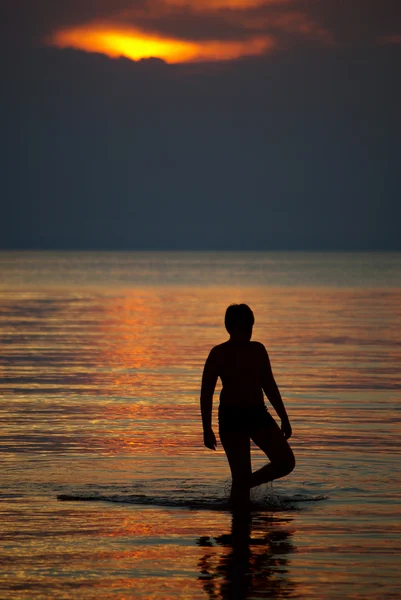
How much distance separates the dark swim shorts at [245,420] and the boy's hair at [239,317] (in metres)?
0.66

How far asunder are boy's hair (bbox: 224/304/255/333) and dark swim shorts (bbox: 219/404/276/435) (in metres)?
0.66

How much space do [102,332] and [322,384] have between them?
555 inches

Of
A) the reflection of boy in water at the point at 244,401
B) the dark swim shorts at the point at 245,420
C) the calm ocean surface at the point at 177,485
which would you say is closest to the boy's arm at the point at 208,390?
the reflection of boy in water at the point at 244,401

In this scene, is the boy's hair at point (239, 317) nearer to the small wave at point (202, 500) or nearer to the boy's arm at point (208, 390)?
the boy's arm at point (208, 390)

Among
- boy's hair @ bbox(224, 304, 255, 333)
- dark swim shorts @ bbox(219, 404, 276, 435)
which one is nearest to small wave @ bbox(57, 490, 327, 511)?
dark swim shorts @ bbox(219, 404, 276, 435)

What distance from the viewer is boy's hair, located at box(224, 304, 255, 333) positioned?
1038cm

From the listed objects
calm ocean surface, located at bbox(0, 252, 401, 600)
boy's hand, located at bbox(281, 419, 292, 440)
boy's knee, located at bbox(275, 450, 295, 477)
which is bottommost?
calm ocean surface, located at bbox(0, 252, 401, 600)

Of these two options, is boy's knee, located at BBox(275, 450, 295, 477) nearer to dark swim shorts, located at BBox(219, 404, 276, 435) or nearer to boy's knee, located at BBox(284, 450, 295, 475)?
boy's knee, located at BBox(284, 450, 295, 475)

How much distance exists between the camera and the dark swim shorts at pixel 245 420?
10484 millimetres

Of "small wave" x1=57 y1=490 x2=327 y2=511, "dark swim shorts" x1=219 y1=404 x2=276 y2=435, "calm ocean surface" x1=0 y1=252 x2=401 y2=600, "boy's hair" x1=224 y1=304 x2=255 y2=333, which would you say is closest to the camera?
"calm ocean surface" x1=0 y1=252 x2=401 y2=600

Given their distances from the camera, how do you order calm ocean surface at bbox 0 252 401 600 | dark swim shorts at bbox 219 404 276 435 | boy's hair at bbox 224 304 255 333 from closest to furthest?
1. calm ocean surface at bbox 0 252 401 600
2. boy's hair at bbox 224 304 255 333
3. dark swim shorts at bbox 219 404 276 435

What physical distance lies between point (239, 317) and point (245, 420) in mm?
843

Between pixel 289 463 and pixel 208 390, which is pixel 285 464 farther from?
pixel 208 390

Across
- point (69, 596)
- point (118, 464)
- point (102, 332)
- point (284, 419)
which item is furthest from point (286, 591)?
point (102, 332)
